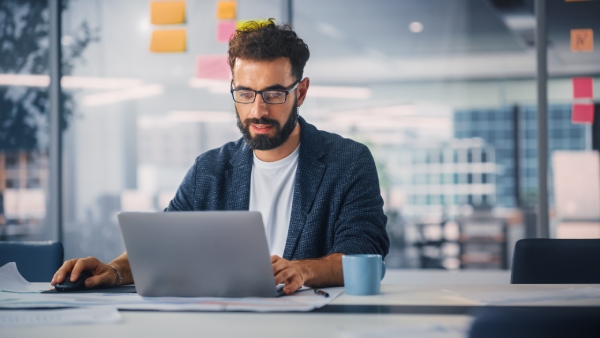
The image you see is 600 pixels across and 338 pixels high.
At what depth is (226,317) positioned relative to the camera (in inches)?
56.1

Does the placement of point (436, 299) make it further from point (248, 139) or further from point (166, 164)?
point (166, 164)

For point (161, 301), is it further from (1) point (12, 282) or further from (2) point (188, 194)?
(2) point (188, 194)

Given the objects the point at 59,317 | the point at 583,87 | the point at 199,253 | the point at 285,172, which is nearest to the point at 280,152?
the point at 285,172

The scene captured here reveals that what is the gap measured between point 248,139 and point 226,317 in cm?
103

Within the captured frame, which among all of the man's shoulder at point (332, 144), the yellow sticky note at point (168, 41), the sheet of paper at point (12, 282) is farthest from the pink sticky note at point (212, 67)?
the sheet of paper at point (12, 282)

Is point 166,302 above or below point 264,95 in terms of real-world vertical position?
below

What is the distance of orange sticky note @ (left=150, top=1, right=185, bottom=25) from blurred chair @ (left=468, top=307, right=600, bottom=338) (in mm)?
3696

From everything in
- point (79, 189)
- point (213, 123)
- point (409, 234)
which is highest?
point (213, 123)

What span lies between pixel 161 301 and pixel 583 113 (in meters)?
2.99

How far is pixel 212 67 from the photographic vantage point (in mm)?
4250

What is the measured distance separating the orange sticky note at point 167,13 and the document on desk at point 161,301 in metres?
2.72

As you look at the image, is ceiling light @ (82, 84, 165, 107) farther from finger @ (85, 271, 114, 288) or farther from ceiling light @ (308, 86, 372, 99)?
finger @ (85, 271, 114, 288)

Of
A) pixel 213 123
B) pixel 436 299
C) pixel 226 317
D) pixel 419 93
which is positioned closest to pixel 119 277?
pixel 226 317

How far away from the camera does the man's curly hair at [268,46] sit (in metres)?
2.36
